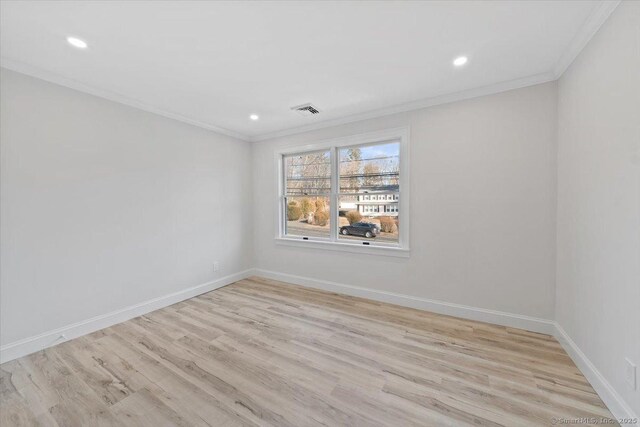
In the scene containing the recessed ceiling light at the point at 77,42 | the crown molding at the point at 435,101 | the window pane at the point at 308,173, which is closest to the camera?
the recessed ceiling light at the point at 77,42

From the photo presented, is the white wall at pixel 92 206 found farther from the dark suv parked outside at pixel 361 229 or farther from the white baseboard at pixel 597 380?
the white baseboard at pixel 597 380

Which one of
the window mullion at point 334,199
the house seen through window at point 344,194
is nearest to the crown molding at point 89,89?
the house seen through window at point 344,194

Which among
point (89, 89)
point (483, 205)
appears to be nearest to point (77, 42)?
point (89, 89)

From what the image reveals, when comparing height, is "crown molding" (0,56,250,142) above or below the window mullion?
above

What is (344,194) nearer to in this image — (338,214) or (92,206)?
(338,214)

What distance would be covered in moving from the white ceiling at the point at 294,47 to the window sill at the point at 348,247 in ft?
6.17

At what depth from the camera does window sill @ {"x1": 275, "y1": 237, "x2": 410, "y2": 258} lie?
10.7 ft

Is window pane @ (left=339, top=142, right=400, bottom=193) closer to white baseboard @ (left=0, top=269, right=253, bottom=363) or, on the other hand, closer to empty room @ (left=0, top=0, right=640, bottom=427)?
empty room @ (left=0, top=0, right=640, bottom=427)

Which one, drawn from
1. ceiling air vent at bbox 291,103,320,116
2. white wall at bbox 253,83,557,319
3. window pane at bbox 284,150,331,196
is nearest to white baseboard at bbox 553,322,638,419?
white wall at bbox 253,83,557,319

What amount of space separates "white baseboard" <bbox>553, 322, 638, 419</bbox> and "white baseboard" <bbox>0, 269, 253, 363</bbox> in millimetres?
4228

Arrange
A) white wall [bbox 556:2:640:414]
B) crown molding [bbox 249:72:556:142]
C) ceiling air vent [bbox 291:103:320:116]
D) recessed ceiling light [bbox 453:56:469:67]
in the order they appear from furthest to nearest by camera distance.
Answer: ceiling air vent [bbox 291:103:320:116] → crown molding [bbox 249:72:556:142] → recessed ceiling light [bbox 453:56:469:67] → white wall [bbox 556:2:640:414]

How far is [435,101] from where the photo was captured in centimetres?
295

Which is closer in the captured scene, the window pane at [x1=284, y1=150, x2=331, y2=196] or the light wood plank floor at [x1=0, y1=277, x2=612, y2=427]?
the light wood plank floor at [x1=0, y1=277, x2=612, y2=427]

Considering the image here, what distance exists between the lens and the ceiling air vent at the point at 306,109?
3.19m
